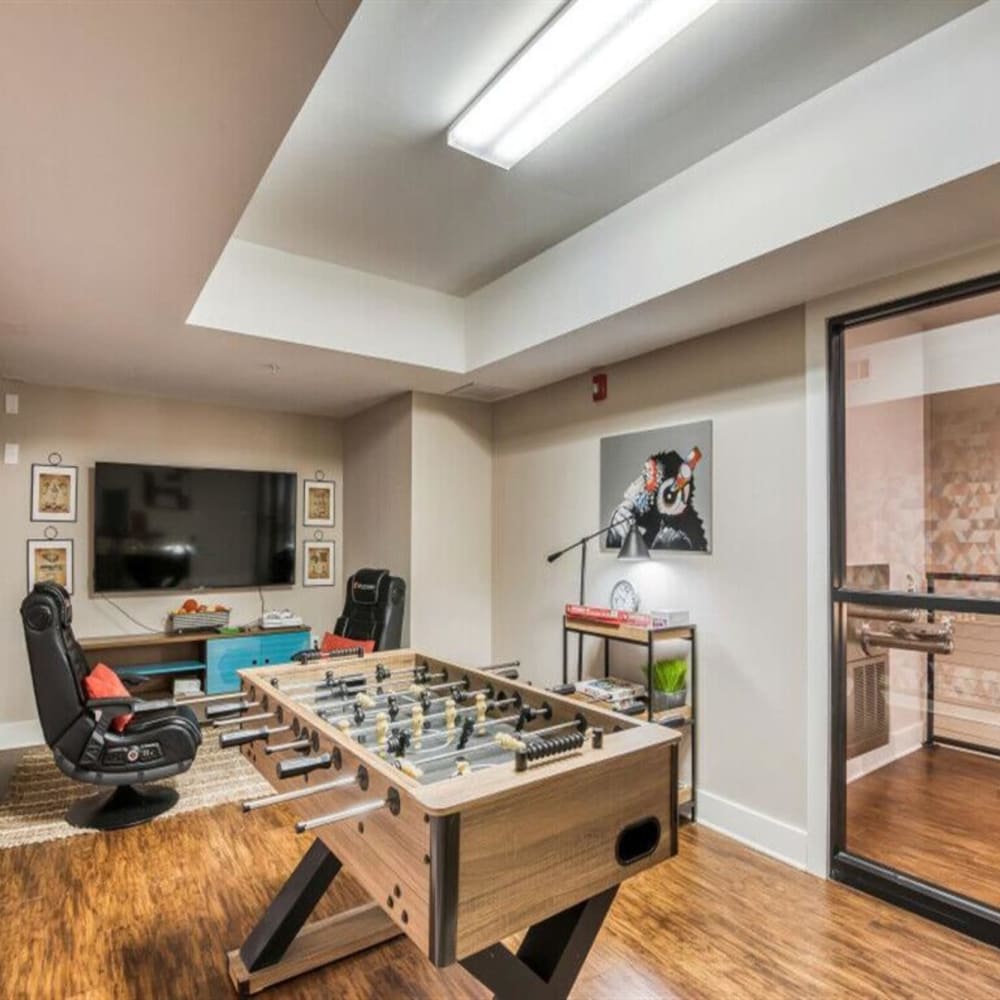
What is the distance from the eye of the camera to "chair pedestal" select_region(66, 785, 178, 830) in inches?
118

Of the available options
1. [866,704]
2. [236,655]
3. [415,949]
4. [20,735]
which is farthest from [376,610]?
[866,704]

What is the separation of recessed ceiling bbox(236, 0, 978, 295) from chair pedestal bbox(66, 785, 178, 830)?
9.25 feet

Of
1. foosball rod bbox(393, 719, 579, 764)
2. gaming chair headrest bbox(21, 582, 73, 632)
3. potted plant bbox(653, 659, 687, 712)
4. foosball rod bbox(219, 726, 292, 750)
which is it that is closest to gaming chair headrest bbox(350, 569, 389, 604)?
gaming chair headrest bbox(21, 582, 73, 632)

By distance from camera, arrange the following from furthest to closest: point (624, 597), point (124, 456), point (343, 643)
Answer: point (124, 456) < point (343, 643) < point (624, 597)

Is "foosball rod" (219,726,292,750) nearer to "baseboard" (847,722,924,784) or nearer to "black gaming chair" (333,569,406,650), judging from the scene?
"black gaming chair" (333,569,406,650)

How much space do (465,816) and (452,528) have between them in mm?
3374

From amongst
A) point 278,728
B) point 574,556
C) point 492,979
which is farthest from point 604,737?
point 574,556

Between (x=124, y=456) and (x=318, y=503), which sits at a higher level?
(x=124, y=456)

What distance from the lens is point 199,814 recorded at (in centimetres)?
313

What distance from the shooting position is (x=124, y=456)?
4.57 metres

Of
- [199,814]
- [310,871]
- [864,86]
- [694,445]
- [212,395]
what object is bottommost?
[199,814]

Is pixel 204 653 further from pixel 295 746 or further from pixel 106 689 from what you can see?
pixel 295 746

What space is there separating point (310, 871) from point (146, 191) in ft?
6.82

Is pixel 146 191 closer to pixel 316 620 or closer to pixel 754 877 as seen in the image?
pixel 754 877
